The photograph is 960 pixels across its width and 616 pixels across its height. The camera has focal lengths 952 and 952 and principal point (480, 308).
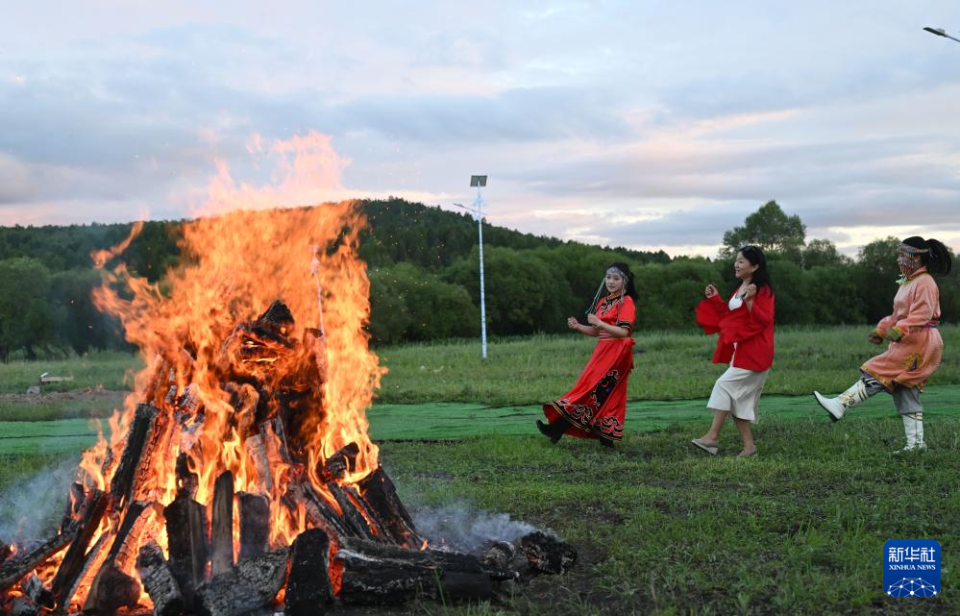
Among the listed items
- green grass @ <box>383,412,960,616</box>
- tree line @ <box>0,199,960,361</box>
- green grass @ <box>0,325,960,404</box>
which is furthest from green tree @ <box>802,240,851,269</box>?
green grass @ <box>383,412,960,616</box>

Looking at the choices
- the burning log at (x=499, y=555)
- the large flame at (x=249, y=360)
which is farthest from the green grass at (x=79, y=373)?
the burning log at (x=499, y=555)

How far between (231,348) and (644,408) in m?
8.17

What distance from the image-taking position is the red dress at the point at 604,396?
894cm

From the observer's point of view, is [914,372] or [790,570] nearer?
[790,570]

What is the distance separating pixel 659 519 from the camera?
19.2ft

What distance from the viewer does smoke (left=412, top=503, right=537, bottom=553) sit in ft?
17.4

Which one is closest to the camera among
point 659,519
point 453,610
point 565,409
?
point 453,610

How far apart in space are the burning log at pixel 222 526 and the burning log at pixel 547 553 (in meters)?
1.48

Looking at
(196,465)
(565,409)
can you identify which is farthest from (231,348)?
(565,409)

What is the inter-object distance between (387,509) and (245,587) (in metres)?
1.09

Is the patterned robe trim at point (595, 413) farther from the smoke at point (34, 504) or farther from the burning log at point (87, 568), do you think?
the burning log at point (87, 568)

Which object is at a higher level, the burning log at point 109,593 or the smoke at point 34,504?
the burning log at point 109,593

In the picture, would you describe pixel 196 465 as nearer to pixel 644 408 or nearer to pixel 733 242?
pixel 644 408

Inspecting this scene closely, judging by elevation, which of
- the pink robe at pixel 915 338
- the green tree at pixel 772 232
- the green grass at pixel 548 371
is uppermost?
the green tree at pixel 772 232
